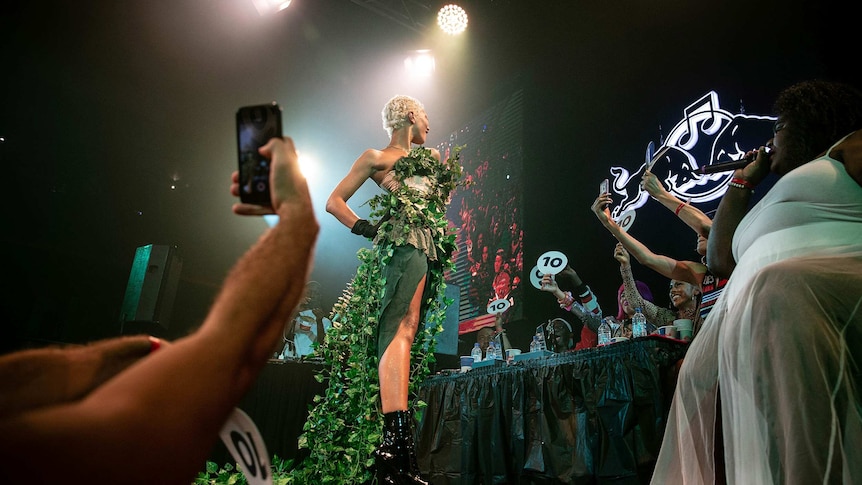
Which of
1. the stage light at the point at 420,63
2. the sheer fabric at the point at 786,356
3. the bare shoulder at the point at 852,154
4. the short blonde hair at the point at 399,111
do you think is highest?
the stage light at the point at 420,63

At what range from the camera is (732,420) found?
146 centimetres

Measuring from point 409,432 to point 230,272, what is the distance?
170 centimetres

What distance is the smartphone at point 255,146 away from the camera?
0.76 meters

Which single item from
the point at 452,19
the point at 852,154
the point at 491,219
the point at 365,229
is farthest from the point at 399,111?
the point at 452,19

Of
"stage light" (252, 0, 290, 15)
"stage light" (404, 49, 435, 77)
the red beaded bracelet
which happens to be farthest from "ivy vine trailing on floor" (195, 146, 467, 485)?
"stage light" (404, 49, 435, 77)

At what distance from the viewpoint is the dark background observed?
538 centimetres

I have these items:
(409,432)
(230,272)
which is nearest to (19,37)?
(409,432)

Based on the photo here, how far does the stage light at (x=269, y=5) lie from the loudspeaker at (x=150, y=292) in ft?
12.2

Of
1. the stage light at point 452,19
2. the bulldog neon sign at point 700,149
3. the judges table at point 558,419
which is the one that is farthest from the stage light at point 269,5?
the judges table at point 558,419

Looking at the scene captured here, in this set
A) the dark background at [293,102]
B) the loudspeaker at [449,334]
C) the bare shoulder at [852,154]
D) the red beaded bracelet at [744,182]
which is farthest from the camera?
the dark background at [293,102]

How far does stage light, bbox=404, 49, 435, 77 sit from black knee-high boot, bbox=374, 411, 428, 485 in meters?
7.81

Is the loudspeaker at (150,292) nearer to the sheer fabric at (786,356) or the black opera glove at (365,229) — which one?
the black opera glove at (365,229)

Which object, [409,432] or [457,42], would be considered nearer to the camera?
[409,432]

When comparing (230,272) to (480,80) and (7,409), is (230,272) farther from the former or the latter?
(480,80)
